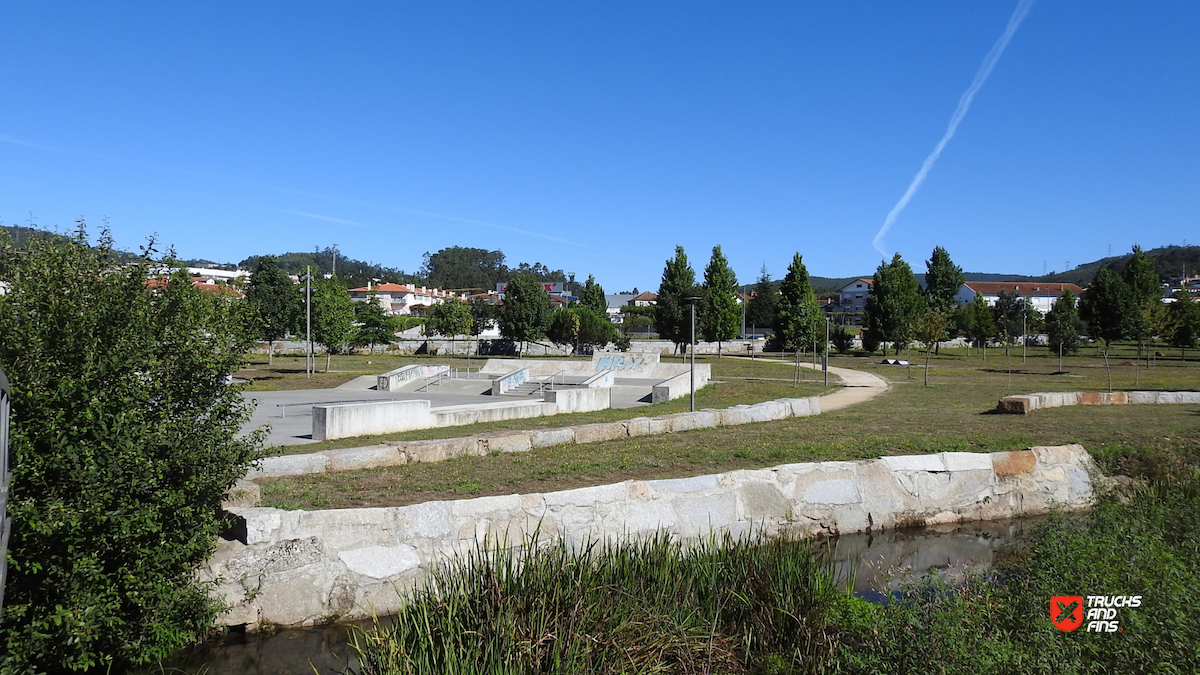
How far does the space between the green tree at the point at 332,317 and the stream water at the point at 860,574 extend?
1415 inches

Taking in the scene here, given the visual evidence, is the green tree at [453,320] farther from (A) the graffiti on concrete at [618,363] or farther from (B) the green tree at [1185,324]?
(B) the green tree at [1185,324]

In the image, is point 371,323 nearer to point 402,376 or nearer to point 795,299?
point 402,376

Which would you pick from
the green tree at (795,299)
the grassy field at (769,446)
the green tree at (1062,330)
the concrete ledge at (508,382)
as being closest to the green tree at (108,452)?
the grassy field at (769,446)

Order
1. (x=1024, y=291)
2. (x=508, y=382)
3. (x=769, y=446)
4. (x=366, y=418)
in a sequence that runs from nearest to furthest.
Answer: (x=769, y=446) → (x=366, y=418) → (x=508, y=382) → (x=1024, y=291)

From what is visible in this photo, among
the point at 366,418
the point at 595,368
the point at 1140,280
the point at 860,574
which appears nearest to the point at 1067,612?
the point at 860,574

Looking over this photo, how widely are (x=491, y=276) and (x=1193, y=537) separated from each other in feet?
612

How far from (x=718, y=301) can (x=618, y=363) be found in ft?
61.6

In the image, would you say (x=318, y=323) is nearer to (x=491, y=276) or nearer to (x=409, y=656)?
(x=409, y=656)

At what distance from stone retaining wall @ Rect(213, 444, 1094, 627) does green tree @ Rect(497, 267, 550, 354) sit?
45637mm

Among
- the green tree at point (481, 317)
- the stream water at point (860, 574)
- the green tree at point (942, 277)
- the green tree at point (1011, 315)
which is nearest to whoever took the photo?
the stream water at point (860, 574)

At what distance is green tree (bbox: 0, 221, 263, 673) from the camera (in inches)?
266

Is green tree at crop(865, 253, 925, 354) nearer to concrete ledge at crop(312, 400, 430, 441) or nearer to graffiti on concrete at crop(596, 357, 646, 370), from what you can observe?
graffiti on concrete at crop(596, 357, 646, 370)

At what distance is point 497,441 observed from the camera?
15.4 metres

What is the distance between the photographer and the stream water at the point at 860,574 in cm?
805
